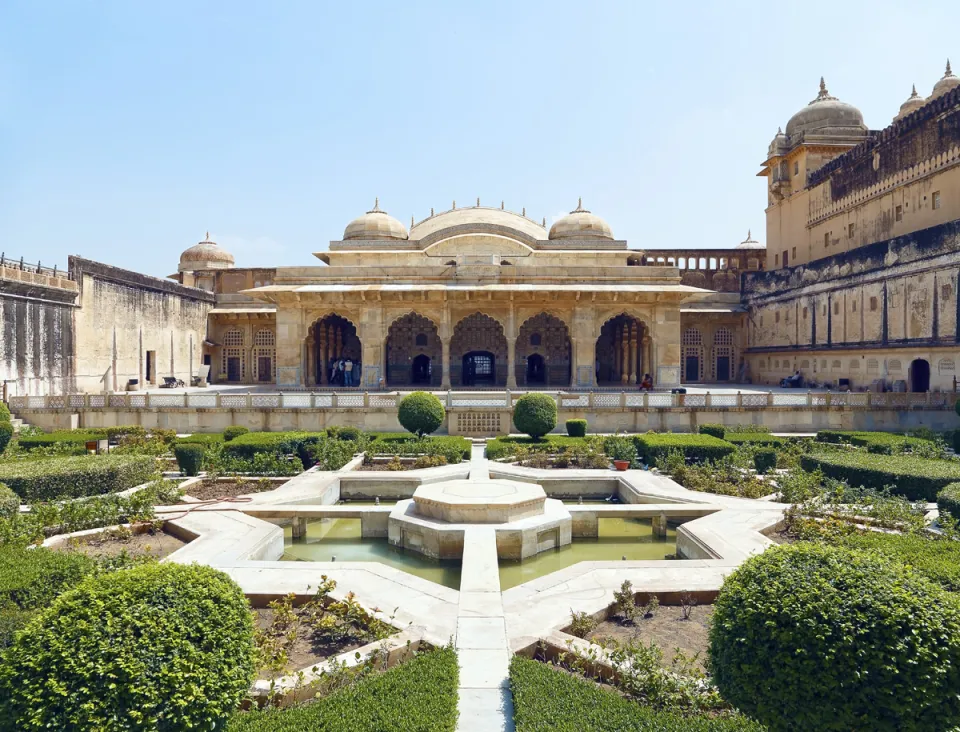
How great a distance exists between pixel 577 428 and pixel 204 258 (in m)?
28.1

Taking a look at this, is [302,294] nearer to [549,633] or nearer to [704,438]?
[704,438]

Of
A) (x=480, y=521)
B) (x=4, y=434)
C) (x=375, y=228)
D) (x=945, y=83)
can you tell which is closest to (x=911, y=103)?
(x=945, y=83)

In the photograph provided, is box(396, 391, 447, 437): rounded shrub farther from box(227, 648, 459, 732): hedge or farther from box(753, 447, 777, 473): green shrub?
box(227, 648, 459, 732): hedge

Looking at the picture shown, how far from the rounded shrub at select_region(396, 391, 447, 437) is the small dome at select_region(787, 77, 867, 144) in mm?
24316

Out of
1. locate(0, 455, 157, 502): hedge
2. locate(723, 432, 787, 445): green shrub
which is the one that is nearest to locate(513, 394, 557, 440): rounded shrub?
locate(723, 432, 787, 445): green shrub

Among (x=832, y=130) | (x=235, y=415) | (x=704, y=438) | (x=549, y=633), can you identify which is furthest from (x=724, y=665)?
(x=832, y=130)

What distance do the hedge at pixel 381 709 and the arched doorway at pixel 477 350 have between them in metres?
22.6

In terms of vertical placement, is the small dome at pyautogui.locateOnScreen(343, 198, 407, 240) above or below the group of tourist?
above

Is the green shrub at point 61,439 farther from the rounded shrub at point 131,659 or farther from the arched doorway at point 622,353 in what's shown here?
the arched doorway at point 622,353

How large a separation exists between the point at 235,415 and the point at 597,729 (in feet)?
47.0

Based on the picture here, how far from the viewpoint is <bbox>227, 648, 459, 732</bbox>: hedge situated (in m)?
3.28

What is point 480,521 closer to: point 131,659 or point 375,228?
point 131,659

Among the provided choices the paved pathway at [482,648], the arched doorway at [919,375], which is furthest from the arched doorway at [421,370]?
the paved pathway at [482,648]

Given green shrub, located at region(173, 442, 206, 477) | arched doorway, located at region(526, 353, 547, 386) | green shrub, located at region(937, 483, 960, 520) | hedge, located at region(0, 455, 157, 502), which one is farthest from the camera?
arched doorway, located at region(526, 353, 547, 386)
